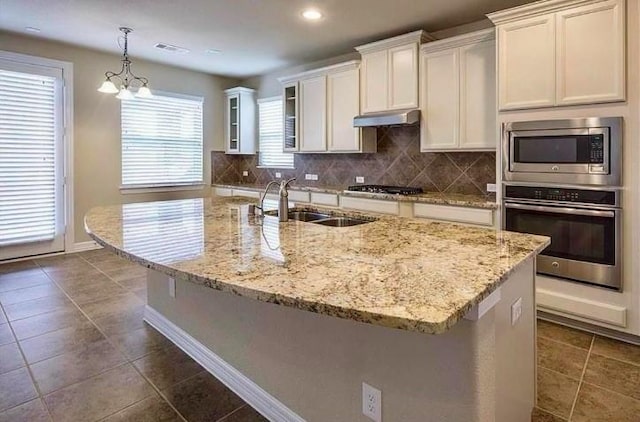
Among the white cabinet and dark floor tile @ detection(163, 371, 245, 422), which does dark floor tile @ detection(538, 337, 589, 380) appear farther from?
the white cabinet

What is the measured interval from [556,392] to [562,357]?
45 cm

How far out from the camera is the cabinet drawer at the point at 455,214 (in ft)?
10.5

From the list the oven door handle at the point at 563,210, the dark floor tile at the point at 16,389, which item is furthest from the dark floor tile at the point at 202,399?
the oven door handle at the point at 563,210

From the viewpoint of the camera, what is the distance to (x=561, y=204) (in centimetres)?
273

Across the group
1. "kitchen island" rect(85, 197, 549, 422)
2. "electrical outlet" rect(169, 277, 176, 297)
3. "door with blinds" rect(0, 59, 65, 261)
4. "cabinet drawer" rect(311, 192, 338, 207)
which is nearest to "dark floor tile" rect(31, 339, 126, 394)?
"electrical outlet" rect(169, 277, 176, 297)

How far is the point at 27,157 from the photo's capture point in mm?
4512

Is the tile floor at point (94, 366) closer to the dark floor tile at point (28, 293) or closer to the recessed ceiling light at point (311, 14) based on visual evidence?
the dark floor tile at point (28, 293)

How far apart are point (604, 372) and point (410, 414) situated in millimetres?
1638

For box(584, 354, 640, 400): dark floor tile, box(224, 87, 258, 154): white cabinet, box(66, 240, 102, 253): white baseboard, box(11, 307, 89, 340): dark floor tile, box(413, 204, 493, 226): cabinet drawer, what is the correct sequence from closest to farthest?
box(584, 354, 640, 400): dark floor tile < box(11, 307, 89, 340): dark floor tile < box(413, 204, 493, 226): cabinet drawer < box(66, 240, 102, 253): white baseboard < box(224, 87, 258, 154): white cabinet

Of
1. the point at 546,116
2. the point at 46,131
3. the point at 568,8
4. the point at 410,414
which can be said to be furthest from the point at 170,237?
the point at 46,131

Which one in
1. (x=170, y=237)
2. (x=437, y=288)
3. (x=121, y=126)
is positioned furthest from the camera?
(x=121, y=126)

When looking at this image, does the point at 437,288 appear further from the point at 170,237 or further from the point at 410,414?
the point at 170,237

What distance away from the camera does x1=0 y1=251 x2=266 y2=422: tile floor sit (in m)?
1.87

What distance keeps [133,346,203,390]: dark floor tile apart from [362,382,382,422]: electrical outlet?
3.95ft
